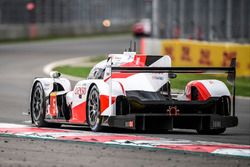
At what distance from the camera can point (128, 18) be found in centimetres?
7444

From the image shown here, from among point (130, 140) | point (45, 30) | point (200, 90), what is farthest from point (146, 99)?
point (45, 30)

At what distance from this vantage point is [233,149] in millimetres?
11258

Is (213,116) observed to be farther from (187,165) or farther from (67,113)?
(187,165)

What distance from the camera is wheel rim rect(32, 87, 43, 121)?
14.7m

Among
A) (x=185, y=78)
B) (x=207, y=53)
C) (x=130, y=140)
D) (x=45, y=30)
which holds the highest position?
(x=45, y=30)

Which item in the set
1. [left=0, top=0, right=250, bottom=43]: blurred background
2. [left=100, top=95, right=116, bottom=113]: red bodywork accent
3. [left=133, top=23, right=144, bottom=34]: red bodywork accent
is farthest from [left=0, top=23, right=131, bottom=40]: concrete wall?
[left=100, top=95, right=116, bottom=113]: red bodywork accent

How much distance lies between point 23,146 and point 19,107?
7270mm

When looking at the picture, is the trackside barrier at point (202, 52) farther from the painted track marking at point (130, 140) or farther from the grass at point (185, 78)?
the painted track marking at point (130, 140)

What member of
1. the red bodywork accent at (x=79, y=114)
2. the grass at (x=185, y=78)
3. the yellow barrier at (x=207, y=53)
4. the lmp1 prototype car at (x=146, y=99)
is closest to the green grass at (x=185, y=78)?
the grass at (x=185, y=78)

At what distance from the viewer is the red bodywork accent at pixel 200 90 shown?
13555 millimetres

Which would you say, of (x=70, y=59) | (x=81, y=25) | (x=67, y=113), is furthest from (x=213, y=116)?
(x=81, y=25)

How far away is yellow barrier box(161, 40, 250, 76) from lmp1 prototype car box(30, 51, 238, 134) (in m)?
15.0

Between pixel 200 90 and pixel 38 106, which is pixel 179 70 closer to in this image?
pixel 200 90

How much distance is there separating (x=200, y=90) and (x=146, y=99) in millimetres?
828
